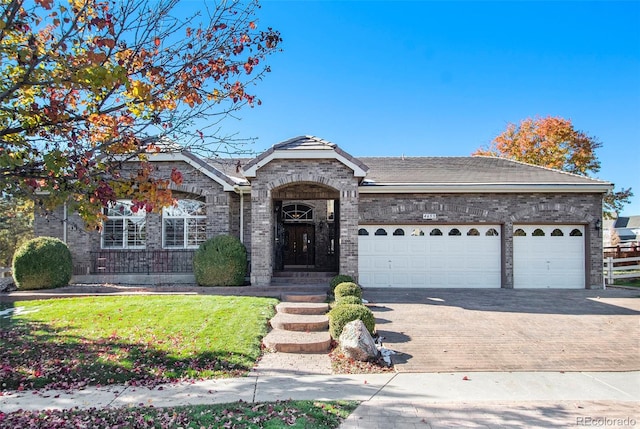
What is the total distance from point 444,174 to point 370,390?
39.4ft

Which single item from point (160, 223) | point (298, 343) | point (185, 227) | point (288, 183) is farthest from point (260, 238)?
point (298, 343)

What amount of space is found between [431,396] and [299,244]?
13.9m

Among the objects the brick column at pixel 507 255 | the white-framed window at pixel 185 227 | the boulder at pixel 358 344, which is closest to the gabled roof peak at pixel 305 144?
the white-framed window at pixel 185 227

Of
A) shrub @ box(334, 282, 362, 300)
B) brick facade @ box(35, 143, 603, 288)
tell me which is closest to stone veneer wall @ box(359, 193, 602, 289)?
brick facade @ box(35, 143, 603, 288)

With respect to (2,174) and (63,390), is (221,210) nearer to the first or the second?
(63,390)

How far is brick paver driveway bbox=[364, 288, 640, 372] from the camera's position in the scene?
279 inches

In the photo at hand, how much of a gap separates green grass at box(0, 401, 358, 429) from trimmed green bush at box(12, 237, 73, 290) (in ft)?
30.4

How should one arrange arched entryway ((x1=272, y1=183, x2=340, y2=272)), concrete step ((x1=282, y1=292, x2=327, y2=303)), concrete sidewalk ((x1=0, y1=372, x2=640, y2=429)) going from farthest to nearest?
arched entryway ((x1=272, y1=183, x2=340, y2=272))
concrete step ((x1=282, y1=292, x2=327, y2=303))
concrete sidewalk ((x1=0, y1=372, x2=640, y2=429))

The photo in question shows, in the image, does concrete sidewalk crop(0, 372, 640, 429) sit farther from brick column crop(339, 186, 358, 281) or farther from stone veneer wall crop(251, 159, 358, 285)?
stone veneer wall crop(251, 159, 358, 285)

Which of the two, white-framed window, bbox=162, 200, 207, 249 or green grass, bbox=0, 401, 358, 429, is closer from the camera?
green grass, bbox=0, 401, 358, 429

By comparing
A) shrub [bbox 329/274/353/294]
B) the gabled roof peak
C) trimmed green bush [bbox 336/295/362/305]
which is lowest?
trimmed green bush [bbox 336/295/362/305]

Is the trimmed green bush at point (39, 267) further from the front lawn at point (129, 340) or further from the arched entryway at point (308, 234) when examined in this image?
the arched entryway at point (308, 234)

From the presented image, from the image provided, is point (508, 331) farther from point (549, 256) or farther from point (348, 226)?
point (549, 256)

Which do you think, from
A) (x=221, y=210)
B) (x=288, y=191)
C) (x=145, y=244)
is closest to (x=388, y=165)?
(x=288, y=191)
